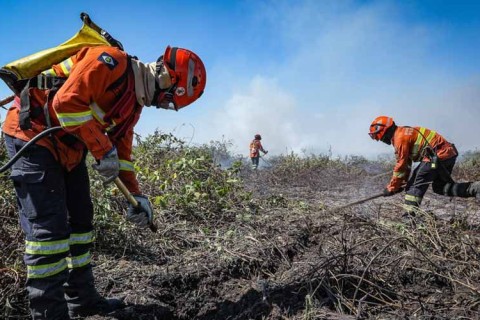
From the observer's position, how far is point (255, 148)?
14164 millimetres

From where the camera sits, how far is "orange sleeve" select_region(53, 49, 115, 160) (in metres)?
1.99

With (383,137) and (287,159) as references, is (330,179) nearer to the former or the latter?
(287,159)

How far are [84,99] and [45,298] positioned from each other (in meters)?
1.15

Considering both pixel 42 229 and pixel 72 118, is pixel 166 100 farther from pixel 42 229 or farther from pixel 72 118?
pixel 42 229

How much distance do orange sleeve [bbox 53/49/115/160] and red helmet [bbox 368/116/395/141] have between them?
181 inches

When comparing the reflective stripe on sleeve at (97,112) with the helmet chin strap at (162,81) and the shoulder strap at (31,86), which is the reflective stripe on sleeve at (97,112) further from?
the helmet chin strap at (162,81)

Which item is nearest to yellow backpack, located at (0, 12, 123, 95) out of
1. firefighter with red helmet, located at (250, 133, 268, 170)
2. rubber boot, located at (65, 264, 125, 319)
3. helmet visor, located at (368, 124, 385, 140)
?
rubber boot, located at (65, 264, 125, 319)

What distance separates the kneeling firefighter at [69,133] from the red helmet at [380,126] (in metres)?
4.02

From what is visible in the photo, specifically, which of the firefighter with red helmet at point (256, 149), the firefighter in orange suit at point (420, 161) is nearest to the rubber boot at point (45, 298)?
the firefighter in orange suit at point (420, 161)

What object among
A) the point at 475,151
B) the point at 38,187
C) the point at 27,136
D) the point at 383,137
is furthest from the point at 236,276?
the point at 475,151

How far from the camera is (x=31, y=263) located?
6.82ft

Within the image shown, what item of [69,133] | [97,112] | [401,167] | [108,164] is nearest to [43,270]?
[108,164]

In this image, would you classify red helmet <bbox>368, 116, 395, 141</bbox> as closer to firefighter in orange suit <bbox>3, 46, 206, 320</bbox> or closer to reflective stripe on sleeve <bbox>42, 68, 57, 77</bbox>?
firefighter in orange suit <bbox>3, 46, 206, 320</bbox>

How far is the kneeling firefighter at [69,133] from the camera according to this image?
2066mm
